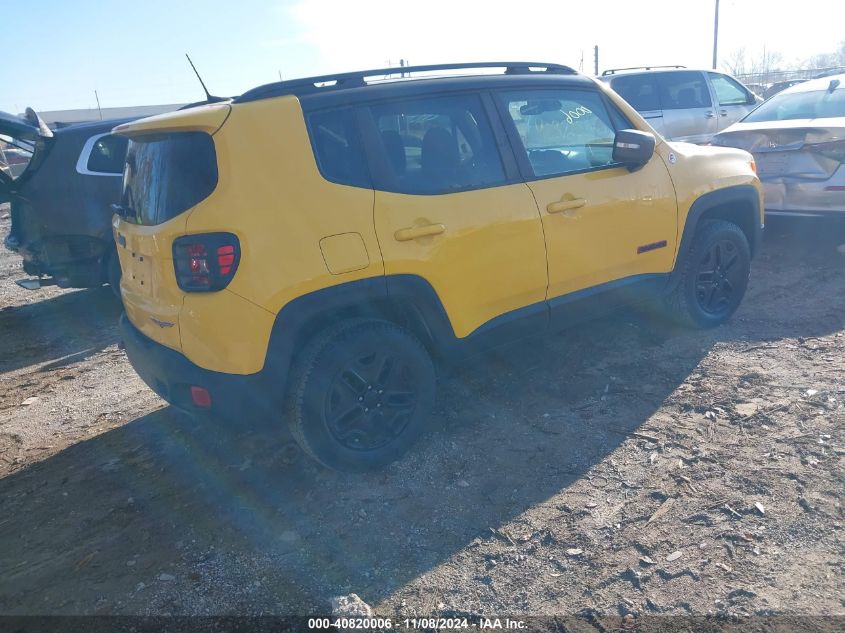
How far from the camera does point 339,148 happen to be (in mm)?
3246

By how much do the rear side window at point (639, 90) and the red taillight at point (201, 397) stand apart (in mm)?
9205

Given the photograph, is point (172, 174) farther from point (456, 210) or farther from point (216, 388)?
point (456, 210)

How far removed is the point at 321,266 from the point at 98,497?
5.71ft

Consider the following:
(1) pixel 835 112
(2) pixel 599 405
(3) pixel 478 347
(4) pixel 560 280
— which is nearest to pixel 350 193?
(3) pixel 478 347

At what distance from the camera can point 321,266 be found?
10.1 ft

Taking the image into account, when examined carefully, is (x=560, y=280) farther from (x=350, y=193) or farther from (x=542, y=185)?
(x=350, y=193)

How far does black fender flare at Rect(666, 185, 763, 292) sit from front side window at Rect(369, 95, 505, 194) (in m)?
1.61

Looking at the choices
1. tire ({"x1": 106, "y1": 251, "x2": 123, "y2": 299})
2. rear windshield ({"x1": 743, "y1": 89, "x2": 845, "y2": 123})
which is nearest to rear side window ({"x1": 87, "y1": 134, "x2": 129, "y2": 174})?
tire ({"x1": 106, "y1": 251, "x2": 123, "y2": 299})

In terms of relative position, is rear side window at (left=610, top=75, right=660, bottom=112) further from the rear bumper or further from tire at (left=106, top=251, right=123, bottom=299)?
the rear bumper

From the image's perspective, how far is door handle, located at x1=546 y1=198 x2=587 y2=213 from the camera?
3.78 metres

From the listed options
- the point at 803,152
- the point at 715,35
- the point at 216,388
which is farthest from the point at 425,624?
the point at 715,35

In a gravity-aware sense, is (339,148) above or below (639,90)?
below

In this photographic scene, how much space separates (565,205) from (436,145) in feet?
2.75

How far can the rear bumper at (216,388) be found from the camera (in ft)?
9.96
